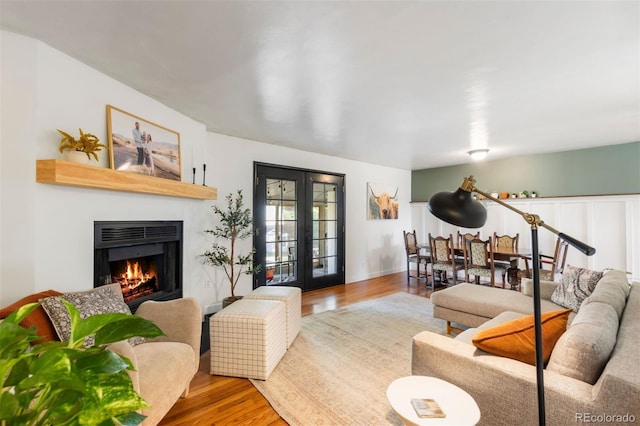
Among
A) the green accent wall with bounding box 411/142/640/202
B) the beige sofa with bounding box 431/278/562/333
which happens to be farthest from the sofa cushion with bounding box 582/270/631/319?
the green accent wall with bounding box 411/142/640/202

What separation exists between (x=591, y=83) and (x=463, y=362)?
269 centimetres

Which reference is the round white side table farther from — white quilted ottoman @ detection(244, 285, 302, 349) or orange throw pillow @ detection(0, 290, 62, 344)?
orange throw pillow @ detection(0, 290, 62, 344)

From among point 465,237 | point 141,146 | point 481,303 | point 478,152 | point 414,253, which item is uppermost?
point 478,152

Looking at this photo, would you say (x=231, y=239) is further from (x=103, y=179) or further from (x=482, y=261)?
(x=482, y=261)

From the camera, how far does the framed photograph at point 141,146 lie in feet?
8.20

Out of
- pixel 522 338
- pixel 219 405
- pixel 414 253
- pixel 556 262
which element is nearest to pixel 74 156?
pixel 219 405

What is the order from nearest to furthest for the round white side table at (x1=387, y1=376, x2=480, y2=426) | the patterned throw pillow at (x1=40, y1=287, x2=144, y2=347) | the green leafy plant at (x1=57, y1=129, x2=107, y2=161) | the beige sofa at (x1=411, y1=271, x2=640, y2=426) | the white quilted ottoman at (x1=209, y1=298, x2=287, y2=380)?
1. the beige sofa at (x1=411, y1=271, x2=640, y2=426)
2. the round white side table at (x1=387, y1=376, x2=480, y2=426)
3. the patterned throw pillow at (x1=40, y1=287, x2=144, y2=347)
4. the green leafy plant at (x1=57, y1=129, x2=107, y2=161)
5. the white quilted ottoman at (x1=209, y1=298, x2=287, y2=380)

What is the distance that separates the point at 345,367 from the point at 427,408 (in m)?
1.36

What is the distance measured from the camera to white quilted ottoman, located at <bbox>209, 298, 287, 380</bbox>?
7.75 feet

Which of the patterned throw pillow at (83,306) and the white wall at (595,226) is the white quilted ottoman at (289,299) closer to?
the patterned throw pillow at (83,306)

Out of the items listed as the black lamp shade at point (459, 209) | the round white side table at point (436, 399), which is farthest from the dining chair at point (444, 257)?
the black lamp shade at point (459, 209)

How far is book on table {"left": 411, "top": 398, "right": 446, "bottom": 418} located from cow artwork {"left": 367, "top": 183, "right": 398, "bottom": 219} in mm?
5031

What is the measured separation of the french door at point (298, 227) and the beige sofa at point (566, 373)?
121 inches

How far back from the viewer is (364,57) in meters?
Result: 2.15
